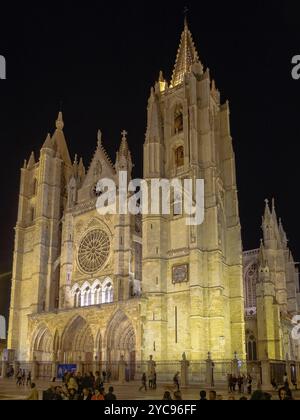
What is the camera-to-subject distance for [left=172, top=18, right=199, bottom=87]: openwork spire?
38281 millimetres

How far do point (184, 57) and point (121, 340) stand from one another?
23.5m

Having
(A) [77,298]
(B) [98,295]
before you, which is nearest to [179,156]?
(B) [98,295]

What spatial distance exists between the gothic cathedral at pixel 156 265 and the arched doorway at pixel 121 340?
7cm

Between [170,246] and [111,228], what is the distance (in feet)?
18.7

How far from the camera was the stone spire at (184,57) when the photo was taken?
3826 centimetres

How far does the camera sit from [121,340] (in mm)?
32062

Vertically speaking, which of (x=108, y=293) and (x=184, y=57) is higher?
(x=184, y=57)

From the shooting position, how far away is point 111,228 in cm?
3519

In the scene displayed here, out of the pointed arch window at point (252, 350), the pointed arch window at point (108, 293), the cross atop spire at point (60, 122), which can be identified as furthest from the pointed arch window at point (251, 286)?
the cross atop spire at point (60, 122)

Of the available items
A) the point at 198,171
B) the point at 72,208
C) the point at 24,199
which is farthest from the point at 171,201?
the point at 24,199

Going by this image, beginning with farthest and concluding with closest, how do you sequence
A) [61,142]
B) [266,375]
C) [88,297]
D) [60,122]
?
[60,122] → [61,142] → [88,297] → [266,375]

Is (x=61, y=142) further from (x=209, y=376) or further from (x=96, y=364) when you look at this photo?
(x=209, y=376)

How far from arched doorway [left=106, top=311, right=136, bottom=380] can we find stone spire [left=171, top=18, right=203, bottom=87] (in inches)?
739

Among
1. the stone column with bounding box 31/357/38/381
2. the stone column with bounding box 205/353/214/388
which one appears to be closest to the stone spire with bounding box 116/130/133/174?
the stone column with bounding box 31/357/38/381
